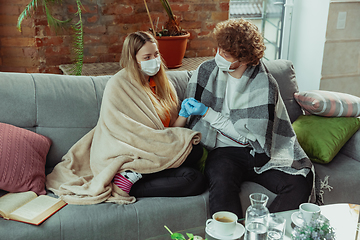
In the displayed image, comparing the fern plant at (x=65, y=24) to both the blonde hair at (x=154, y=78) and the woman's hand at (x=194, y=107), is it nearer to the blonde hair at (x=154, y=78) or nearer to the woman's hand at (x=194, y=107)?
the blonde hair at (x=154, y=78)

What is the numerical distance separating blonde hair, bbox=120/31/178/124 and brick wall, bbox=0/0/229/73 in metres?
1.22

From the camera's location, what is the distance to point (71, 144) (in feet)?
5.94

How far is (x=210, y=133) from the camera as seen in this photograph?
1819 millimetres

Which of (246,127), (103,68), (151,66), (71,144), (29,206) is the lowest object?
(29,206)

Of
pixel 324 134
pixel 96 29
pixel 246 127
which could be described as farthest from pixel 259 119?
pixel 96 29

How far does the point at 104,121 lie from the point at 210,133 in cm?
54

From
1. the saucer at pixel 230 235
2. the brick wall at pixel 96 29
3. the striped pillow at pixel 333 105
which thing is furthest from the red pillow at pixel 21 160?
the striped pillow at pixel 333 105

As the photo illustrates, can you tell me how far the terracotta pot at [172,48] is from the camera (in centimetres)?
271

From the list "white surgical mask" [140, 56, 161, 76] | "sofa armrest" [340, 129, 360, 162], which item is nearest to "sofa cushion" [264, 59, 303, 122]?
"sofa armrest" [340, 129, 360, 162]

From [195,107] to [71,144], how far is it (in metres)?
0.66

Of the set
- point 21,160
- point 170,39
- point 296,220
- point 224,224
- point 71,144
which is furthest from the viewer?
point 170,39

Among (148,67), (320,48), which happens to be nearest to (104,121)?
(148,67)

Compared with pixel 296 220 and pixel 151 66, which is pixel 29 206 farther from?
pixel 296 220

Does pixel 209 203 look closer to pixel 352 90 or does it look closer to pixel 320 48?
pixel 320 48
